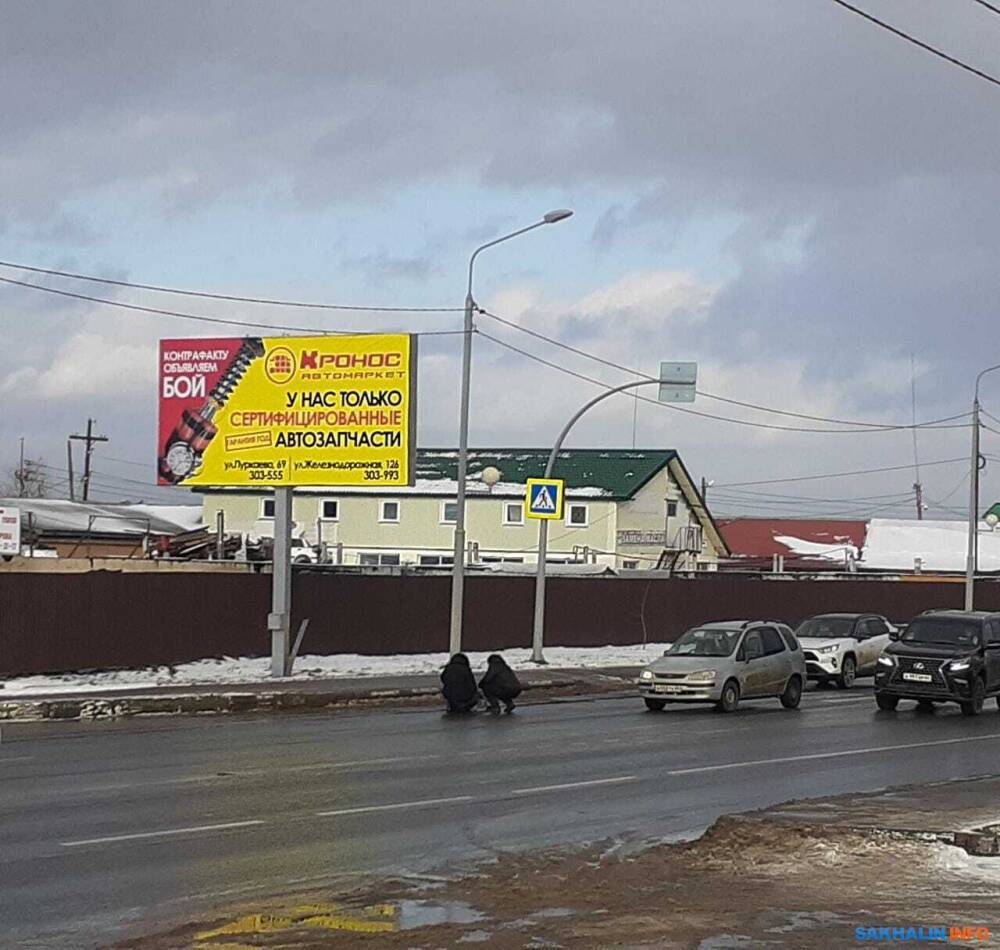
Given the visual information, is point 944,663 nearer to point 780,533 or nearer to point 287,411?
point 287,411

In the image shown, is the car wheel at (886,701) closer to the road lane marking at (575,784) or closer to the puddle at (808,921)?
the road lane marking at (575,784)

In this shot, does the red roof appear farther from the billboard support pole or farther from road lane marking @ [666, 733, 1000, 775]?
road lane marking @ [666, 733, 1000, 775]

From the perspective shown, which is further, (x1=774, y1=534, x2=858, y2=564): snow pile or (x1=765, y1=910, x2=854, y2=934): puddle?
(x1=774, y1=534, x2=858, y2=564): snow pile

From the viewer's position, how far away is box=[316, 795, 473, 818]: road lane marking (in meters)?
13.9

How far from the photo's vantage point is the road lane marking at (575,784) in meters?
15.6

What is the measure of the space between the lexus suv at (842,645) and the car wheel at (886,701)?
6.94 meters

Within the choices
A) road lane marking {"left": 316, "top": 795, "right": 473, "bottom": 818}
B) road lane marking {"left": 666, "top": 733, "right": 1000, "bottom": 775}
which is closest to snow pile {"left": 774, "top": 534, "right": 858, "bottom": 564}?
road lane marking {"left": 666, "top": 733, "right": 1000, "bottom": 775}

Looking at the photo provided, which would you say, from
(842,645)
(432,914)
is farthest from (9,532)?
(432,914)

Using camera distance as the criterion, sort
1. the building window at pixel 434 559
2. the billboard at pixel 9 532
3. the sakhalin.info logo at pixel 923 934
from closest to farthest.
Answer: the sakhalin.info logo at pixel 923 934 → the billboard at pixel 9 532 → the building window at pixel 434 559

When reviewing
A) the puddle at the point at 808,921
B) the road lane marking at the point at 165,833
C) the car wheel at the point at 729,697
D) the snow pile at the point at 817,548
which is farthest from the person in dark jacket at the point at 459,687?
the snow pile at the point at 817,548

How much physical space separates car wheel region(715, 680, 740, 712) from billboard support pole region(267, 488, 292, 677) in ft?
28.5

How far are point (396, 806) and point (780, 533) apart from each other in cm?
8132

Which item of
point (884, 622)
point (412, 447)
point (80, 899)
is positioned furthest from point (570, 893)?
point (884, 622)

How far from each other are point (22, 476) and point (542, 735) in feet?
288
